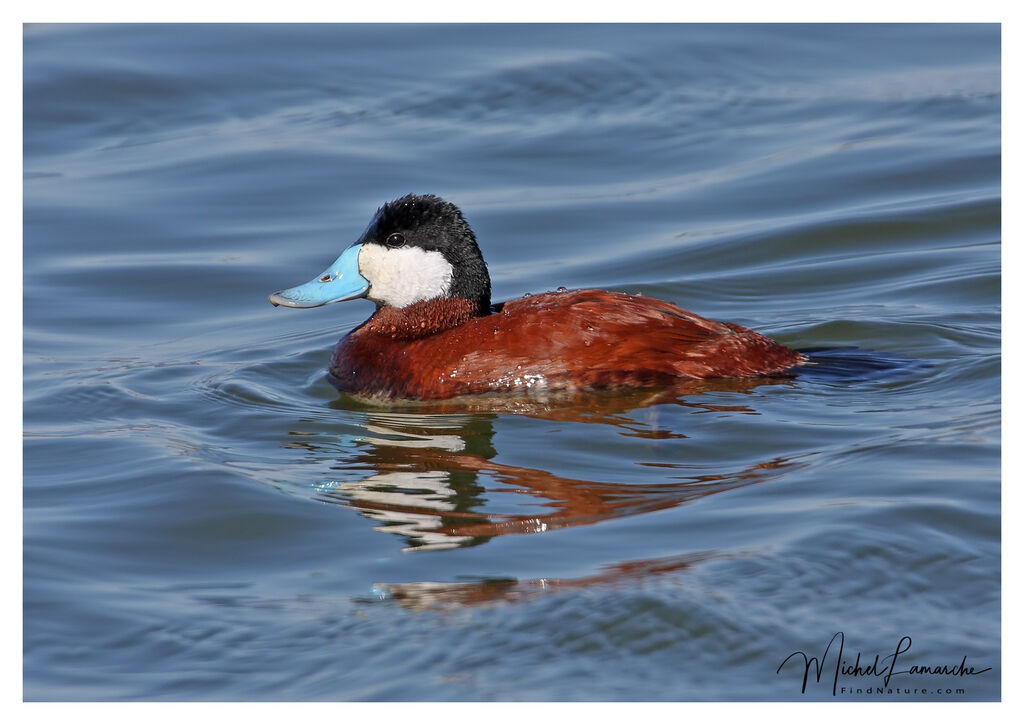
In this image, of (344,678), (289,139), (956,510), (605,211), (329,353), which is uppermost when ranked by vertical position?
(289,139)

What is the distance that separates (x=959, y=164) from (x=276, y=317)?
6.00 meters

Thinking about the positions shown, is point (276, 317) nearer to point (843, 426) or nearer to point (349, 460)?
point (349, 460)

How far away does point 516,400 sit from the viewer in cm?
670

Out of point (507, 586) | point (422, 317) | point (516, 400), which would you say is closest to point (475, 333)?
point (516, 400)

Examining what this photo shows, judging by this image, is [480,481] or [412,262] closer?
[480,481]

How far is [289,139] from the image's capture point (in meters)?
12.4

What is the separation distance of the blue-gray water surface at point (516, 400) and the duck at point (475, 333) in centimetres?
15

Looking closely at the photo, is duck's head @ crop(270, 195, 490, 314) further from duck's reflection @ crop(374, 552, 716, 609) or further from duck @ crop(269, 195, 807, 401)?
duck's reflection @ crop(374, 552, 716, 609)

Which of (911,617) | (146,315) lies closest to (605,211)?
(146,315)

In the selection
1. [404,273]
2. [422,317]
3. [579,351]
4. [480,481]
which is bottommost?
[480,481]

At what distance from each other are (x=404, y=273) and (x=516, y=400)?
41.4 inches

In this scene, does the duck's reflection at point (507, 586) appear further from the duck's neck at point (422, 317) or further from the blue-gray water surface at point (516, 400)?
the duck's neck at point (422, 317)
